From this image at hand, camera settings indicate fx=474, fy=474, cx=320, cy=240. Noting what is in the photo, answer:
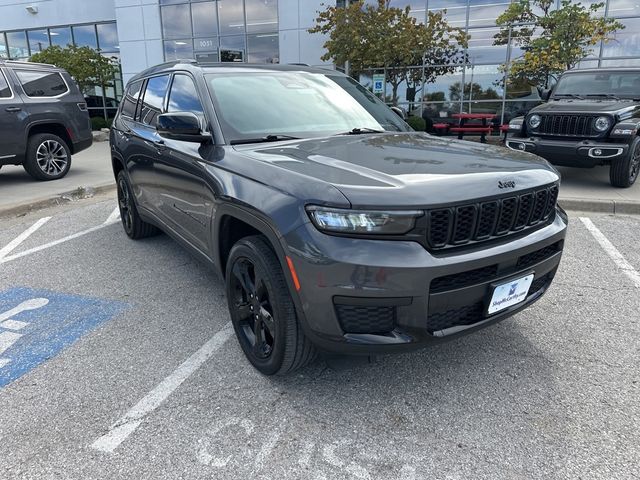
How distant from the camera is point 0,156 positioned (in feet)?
25.8

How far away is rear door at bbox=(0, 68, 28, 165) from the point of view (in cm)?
784

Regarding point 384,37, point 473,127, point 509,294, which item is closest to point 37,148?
point 509,294

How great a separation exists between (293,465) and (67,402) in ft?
4.36

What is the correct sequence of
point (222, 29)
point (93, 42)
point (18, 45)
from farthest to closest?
1. point (18, 45)
2. point (93, 42)
3. point (222, 29)

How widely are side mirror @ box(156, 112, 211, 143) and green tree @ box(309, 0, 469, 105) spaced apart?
12.2 meters

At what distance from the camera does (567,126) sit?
288 inches

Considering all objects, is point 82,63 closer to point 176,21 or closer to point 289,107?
point 176,21

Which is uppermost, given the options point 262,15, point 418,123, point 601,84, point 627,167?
point 262,15

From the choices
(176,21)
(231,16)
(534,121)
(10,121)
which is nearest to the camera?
(534,121)

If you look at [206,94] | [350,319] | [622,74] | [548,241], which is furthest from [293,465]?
[622,74]

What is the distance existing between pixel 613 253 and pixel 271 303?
4.01 m

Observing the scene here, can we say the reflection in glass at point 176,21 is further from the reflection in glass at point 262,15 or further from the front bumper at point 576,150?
the front bumper at point 576,150

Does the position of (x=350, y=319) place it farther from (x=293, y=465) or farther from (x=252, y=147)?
(x=252, y=147)

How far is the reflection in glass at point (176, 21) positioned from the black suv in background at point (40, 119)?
10929 mm
